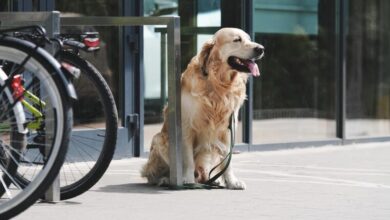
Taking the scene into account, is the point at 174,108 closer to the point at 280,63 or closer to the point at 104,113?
the point at 104,113

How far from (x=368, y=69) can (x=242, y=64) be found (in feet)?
17.3

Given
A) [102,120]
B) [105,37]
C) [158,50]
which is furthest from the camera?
[158,50]

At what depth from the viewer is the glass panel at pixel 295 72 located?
10586mm

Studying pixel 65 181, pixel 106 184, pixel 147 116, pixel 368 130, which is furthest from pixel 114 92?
pixel 368 130

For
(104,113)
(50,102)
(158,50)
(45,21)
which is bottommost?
(104,113)

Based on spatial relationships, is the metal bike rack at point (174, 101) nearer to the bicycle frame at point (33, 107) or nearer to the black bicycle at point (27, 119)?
the bicycle frame at point (33, 107)

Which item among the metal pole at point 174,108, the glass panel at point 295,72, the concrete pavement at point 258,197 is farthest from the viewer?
the glass panel at point 295,72

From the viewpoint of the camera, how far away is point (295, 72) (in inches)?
432

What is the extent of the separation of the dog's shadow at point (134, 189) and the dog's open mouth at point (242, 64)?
1.06 meters

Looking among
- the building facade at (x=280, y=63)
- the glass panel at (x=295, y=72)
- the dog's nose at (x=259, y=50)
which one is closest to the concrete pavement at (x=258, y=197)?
the building facade at (x=280, y=63)

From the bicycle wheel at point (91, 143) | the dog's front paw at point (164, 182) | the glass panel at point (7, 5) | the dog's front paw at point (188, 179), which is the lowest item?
the dog's front paw at point (164, 182)

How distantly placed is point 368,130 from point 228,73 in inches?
212

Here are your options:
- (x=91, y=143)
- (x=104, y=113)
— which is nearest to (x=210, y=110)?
(x=91, y=143)

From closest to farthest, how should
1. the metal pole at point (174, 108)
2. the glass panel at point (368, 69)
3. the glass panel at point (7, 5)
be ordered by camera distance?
1. the metal pole at point (174, 108)
2. the glass panel at point (7, 5)
3. the glass panel at point (368, 69)
